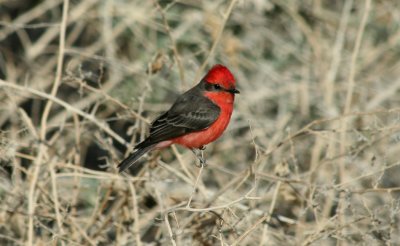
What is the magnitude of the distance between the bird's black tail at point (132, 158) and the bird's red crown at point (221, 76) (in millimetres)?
688

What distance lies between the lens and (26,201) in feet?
15.2

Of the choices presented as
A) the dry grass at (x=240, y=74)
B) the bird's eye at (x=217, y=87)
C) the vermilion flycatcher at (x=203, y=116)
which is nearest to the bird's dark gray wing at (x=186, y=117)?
the vermilion flycatcher at (x=203, y=116)

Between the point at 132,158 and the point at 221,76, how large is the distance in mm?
860

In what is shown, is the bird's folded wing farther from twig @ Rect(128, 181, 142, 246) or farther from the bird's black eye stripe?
twig @ Rect(128, 181, 142, 246)

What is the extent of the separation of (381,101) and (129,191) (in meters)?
2.72

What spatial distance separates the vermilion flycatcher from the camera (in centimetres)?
507

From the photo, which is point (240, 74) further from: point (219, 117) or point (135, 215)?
point (135, 215)

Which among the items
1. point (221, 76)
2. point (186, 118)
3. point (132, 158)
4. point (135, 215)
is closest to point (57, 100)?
point (132, 158)

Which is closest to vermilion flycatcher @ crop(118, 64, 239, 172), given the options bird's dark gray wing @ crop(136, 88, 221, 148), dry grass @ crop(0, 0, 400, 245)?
bird's dark gray wing @ crop(136, 88, 221, 148)

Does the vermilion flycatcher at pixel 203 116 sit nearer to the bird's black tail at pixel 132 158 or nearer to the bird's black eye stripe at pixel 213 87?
the bird's black eye stripe at pixel 213 87

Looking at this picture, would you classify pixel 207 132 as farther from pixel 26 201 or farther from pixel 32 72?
pixel 32 72

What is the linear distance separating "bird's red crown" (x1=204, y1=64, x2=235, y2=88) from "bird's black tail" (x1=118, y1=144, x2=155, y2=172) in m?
0.69

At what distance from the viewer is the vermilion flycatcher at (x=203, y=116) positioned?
5074mm

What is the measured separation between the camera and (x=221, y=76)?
5.09m
